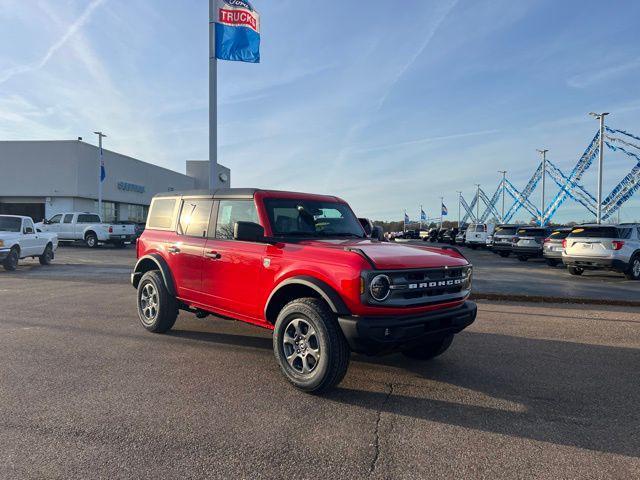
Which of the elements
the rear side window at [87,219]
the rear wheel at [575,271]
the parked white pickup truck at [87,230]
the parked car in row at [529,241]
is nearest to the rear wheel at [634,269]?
the rear wheel at [575,271]

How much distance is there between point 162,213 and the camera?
6676mm

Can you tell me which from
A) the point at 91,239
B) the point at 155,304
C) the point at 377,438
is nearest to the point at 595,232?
the point at 155,304

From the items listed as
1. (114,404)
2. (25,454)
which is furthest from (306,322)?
(25,454)

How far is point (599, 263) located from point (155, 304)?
12.6 metres

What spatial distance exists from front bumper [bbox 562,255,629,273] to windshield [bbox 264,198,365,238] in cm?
1072

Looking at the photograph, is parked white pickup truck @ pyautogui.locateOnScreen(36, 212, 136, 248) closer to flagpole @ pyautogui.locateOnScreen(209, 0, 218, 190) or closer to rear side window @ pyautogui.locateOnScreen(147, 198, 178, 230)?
flagpole @ pyautogui.locateOnScreen(209, 0, 218, 190)

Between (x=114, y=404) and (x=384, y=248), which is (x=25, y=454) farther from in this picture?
(x=384, y=248)

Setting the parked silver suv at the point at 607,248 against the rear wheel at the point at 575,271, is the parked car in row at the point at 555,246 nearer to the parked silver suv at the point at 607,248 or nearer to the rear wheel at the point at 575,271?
the rear wheel at the point at 575,271

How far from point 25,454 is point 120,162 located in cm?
4774

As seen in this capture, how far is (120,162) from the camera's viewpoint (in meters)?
46.0

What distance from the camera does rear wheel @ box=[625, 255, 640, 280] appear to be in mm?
13266

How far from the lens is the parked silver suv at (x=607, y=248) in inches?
515

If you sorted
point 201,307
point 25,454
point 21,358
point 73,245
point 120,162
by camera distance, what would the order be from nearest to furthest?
point 25,454, point 21,358, point 201,307, point 73,245, point 120,162

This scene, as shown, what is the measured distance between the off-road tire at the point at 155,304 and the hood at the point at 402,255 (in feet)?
8.35
